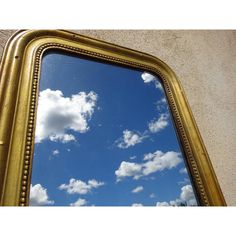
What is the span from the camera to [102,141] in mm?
622

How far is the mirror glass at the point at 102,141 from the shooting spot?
0.54 metres

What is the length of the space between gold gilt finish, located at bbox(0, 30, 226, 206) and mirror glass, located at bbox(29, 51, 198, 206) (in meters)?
0.03

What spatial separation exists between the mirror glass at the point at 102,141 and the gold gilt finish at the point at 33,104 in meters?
0.03

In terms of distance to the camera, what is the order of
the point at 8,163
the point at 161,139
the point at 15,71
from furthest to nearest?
1. the point at 161,139
2. the point at 15,71
3. the point at 8,163

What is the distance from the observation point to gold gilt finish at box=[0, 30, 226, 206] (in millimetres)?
478

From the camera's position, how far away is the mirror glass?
1.78 ft

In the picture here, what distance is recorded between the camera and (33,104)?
0.57 m

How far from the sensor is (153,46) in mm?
928

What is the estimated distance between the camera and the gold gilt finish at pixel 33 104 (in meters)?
0.48

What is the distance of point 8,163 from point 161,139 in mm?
412

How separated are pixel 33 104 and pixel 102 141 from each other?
18 centimetres
